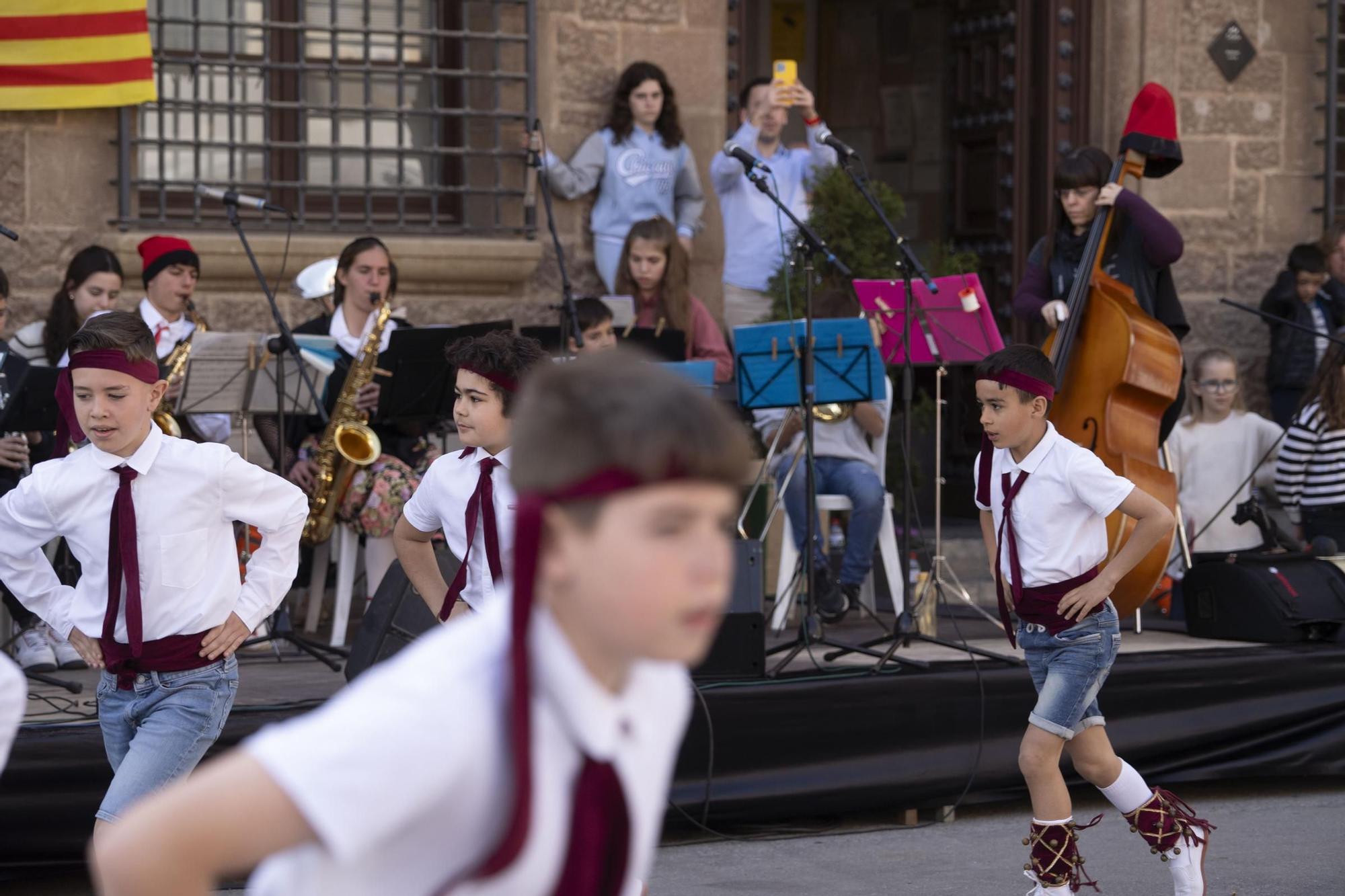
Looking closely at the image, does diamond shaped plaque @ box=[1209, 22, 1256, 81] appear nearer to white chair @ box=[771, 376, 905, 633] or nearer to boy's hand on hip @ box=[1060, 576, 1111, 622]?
white chair @ box=[771, 376, 905, 633]

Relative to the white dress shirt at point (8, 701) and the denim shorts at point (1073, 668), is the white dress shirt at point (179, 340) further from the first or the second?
the white dress shirt at point (8, 701)

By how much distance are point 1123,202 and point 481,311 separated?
305 cm

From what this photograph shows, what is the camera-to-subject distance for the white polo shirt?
462cm

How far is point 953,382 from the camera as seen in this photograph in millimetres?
9648

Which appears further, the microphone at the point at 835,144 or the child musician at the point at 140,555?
the microphone at the point at 835,144

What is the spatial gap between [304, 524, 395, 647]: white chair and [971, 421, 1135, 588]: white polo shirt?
2959 mm

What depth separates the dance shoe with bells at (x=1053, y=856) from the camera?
4.59 m

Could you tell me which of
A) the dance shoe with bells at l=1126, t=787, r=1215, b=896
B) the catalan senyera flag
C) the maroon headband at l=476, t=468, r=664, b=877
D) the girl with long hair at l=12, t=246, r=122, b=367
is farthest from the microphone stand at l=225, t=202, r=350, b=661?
the maroon headband at l=476, t=468, r=664, b=877

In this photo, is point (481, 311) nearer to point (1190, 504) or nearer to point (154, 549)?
point (1190, 504)

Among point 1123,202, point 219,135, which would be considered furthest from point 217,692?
point 219,135

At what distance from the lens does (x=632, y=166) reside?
8.47 metres

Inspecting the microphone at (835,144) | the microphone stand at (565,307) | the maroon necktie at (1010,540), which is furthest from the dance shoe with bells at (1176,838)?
the microphone stand at (565,307)

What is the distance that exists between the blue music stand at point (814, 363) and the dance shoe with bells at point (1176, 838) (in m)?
2.27

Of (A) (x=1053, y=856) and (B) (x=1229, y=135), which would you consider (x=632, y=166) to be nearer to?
(B) (x=1229, y=135)
